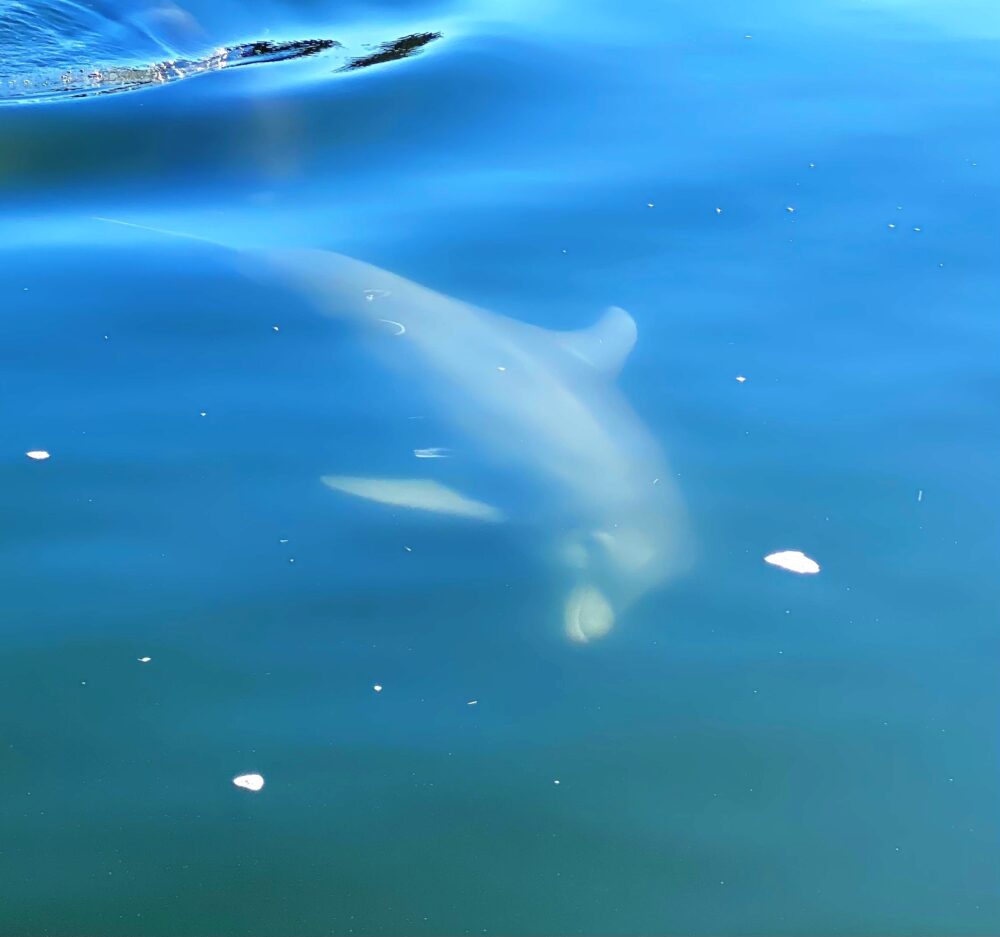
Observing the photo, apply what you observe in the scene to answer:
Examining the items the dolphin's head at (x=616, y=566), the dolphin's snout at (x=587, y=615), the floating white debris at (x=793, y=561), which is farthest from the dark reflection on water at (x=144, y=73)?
the floating white debris at (x=793, y=561)

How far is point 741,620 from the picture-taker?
4.00 m

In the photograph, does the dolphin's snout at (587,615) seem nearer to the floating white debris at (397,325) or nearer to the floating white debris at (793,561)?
the floating white debris at (793,561)

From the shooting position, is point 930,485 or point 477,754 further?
point 930,485

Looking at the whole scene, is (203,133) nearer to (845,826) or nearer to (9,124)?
(9,124)

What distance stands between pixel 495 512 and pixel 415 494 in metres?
0.30

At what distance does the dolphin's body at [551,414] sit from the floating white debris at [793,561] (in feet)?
1.06

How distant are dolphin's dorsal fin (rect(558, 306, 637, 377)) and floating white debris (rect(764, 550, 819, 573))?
1224 millimetres

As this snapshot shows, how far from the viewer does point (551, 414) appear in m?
5.07

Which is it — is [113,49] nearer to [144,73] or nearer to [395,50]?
[144,73]

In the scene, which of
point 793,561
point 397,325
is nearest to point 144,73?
point 397,325

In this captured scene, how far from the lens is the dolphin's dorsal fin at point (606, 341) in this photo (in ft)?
17.0

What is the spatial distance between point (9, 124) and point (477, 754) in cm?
523

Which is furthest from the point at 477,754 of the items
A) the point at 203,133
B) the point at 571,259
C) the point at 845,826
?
the point at 203,133

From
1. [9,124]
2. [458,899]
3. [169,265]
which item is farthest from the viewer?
[9,124]
